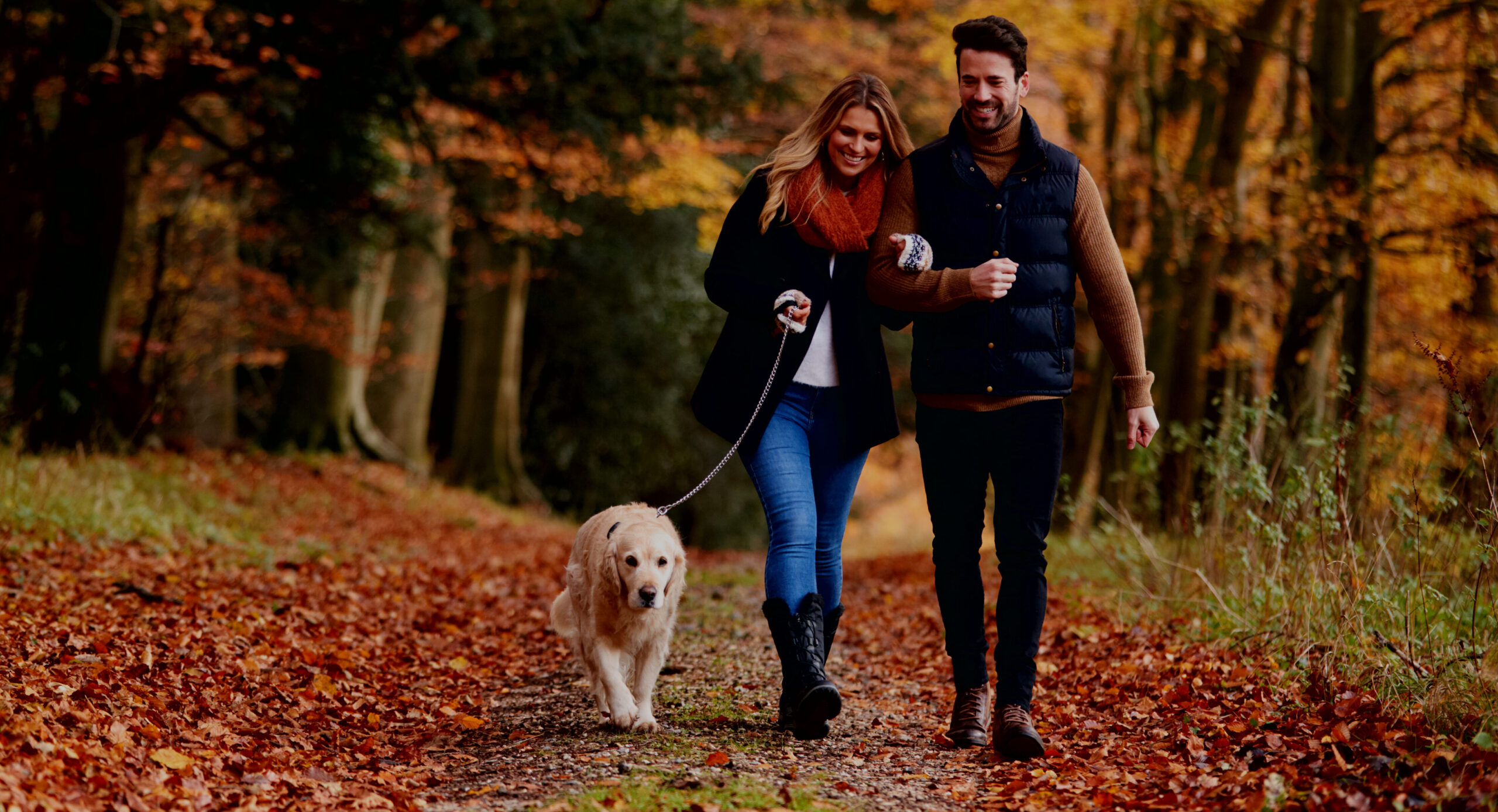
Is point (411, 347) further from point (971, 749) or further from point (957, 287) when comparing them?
point (957, 287)

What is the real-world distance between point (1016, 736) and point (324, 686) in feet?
9.80

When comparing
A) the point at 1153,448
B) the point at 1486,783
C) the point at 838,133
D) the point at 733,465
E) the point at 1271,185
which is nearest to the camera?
the point at 1486,783

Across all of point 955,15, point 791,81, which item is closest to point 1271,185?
point 791,81

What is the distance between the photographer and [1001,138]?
4.15 m

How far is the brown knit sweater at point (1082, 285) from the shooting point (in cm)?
412

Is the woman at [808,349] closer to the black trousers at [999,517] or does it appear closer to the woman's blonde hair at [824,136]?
the woman's blonde hair at [824,136]

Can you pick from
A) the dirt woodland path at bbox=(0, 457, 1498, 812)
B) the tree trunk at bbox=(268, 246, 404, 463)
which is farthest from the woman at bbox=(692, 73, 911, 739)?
the tree trunk at bbox=(268, 246, 404, 463)

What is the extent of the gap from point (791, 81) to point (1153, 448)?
788cm

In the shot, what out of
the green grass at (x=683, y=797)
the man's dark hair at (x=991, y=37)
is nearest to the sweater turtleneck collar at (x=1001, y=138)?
the man's dark hair at (x=991, y=37)

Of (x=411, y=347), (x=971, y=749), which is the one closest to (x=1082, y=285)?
(x=971, y=749)

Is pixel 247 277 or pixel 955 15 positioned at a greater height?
pixel 955 15

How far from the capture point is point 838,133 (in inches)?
169

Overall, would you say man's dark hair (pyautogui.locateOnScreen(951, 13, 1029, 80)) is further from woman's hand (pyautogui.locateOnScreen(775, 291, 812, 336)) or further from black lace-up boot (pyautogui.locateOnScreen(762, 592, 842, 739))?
black lace-up boot (pyautogui.locateOnScreen(762, 592, 842, 739))

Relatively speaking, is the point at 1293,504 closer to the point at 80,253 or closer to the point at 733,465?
the point at 80,253
